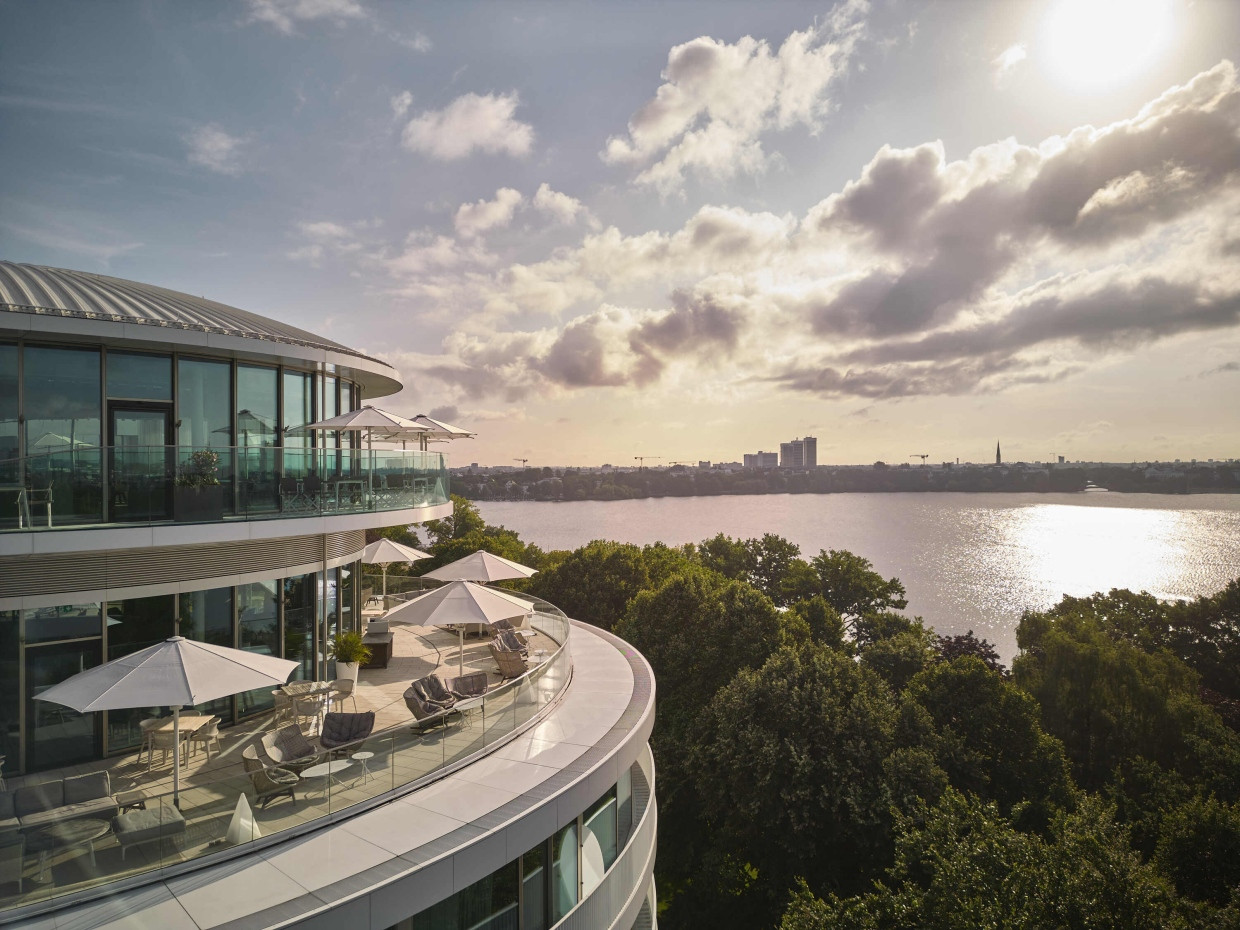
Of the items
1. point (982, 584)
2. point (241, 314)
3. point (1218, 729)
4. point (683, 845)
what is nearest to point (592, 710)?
point (241, 314)

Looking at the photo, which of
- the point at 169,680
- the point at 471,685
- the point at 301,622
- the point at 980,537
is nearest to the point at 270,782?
the point at 169,680

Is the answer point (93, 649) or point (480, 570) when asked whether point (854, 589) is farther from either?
point (93, 649)

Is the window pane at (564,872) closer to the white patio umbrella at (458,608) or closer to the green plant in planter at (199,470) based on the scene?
the white patio umbrella at (458,608)

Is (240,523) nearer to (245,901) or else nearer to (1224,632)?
(245,901)

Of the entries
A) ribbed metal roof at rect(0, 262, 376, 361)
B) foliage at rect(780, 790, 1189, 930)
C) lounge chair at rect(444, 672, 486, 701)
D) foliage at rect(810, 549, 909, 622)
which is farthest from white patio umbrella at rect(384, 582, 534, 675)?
foliage at rect(810, 549, 909, 622)

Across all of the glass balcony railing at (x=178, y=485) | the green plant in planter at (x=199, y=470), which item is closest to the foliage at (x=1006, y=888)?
the glass balcony railing at (x=178, y=485)

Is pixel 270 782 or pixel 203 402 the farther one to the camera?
pixel 203 402
